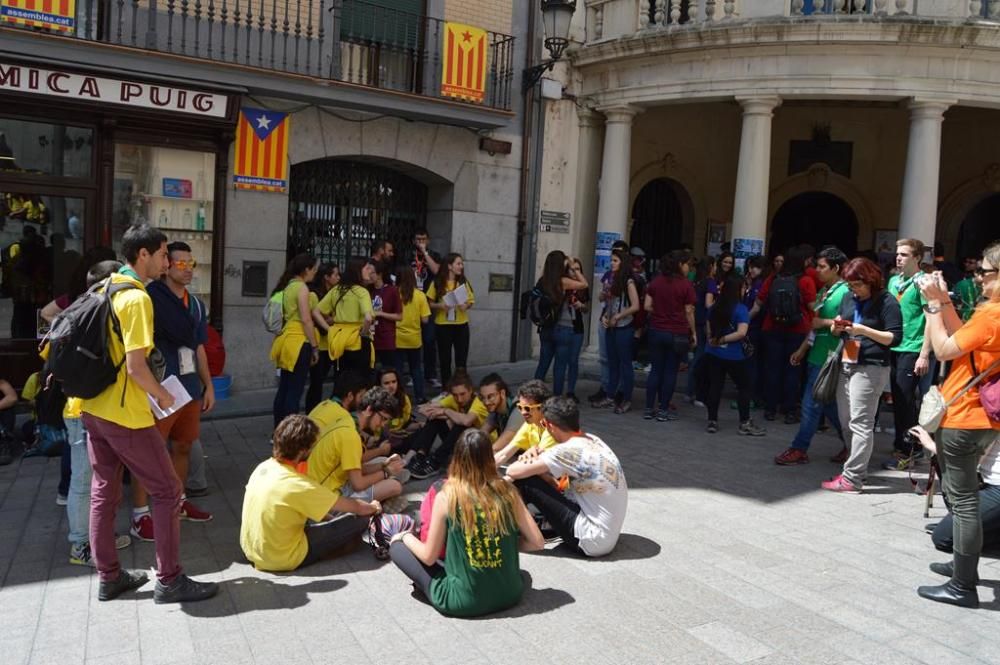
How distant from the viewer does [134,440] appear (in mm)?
4469

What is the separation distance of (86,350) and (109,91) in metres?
6.27

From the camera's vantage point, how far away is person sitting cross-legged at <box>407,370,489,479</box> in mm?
7238

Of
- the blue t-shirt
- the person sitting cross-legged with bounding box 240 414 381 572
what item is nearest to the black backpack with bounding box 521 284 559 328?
the blue t-shirt

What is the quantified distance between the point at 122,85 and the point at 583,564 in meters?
7.42

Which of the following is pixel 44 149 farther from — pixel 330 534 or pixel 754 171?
pixel 754 171

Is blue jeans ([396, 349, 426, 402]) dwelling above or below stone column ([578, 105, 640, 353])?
below

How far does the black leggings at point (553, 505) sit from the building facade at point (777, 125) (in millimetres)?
7709

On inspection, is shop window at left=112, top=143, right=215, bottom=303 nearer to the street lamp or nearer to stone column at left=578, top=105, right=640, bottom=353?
the street lamp

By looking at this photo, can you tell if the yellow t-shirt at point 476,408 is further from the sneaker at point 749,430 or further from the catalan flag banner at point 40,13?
the catalan flag banner at point 40,13

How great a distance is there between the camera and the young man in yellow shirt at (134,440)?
435 cm

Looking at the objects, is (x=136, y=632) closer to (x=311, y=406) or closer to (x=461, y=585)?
(x=461, y=585)

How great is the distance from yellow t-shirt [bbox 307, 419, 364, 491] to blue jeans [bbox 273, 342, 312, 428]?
6.97 ft

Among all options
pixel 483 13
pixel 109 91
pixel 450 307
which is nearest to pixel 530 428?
pixel 450 307

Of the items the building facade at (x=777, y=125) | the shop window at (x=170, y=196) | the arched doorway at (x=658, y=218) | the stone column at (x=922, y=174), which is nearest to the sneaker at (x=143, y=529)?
the shop window at (x=170, y=196)
